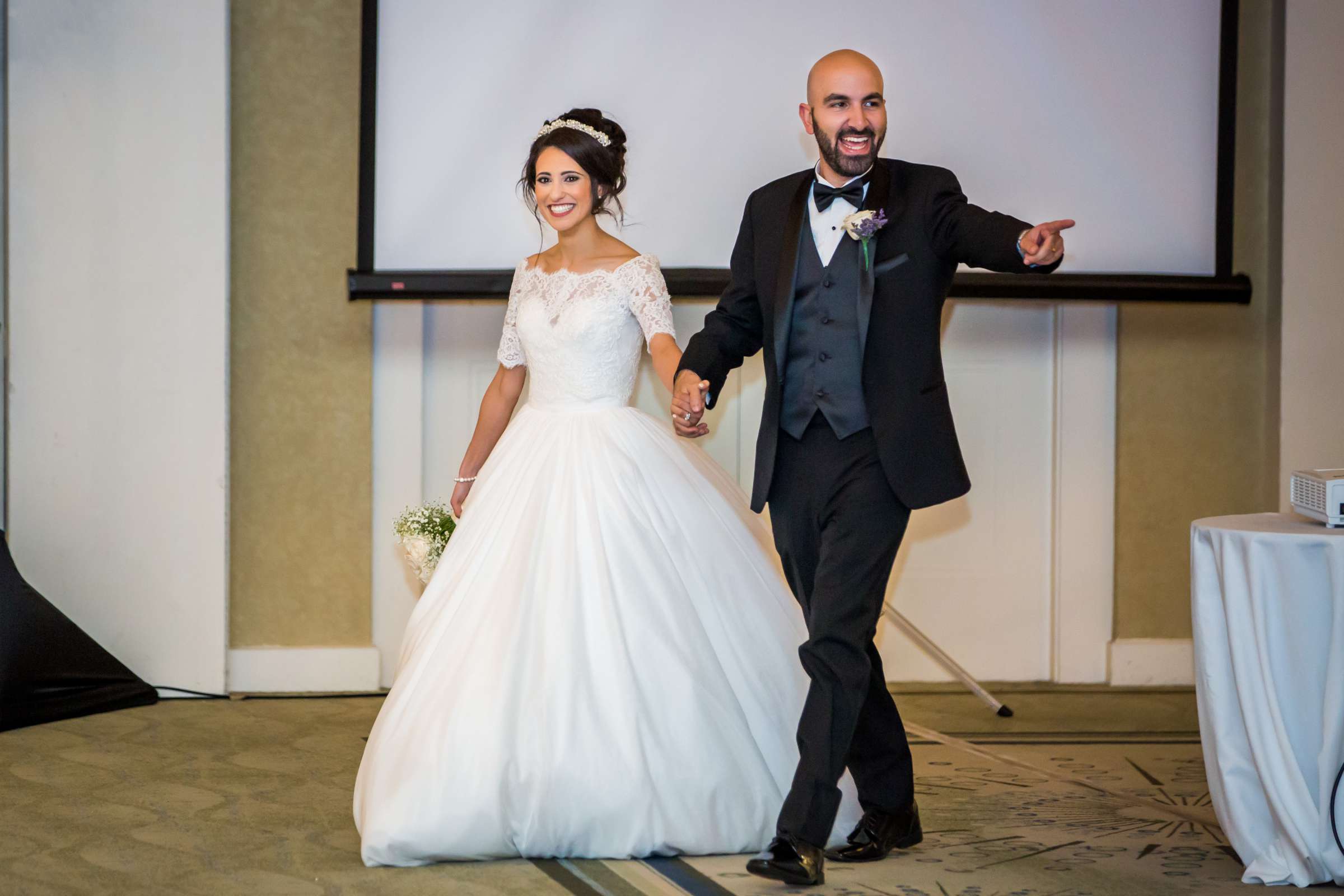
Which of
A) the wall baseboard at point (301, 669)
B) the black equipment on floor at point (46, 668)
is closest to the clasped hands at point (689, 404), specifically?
the wall baseboard at point (301, 669)

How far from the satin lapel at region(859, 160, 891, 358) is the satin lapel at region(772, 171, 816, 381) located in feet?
0.44

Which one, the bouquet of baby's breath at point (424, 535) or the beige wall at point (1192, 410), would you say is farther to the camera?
the beige wall at point (1192, 410)

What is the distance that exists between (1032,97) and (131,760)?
3.40 m

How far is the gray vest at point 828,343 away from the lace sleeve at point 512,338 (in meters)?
1.12

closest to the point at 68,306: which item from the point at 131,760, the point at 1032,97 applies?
the point at 131,760

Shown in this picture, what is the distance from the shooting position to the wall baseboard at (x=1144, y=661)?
4832 millimetres

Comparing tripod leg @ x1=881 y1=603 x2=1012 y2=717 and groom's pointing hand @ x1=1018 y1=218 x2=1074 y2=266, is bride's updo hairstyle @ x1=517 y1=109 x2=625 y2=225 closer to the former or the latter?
groom's pointing hand @ x1=1018 y1=218 x2=1074 y2=266

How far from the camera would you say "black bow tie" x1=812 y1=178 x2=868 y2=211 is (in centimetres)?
276

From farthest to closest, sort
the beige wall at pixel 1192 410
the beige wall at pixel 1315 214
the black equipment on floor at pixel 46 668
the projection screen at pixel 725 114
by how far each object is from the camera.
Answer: the beige wall at pixel 1192 410
the beige wall at pixel 1315 214
the projection screen at pixel 725 114
the black equipment on floor at pixel 46 668

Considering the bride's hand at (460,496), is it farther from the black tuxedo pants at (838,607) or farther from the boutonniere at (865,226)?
the boutonniere at (865,226)

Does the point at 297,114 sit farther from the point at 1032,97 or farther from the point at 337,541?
the point at 1032,97

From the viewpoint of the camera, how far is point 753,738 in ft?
9.53

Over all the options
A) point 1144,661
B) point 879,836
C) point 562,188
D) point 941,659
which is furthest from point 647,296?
point 1144,661

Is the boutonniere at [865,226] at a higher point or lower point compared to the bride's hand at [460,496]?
higher
